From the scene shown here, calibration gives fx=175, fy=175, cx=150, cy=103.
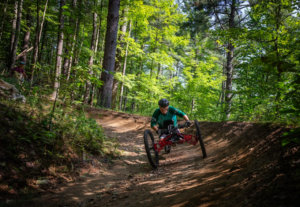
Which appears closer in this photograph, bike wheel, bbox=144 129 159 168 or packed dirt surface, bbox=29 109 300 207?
packed dirt surface, bbox=29 109 300 207

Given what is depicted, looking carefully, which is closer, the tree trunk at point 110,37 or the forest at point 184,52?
the forest at point 184,52

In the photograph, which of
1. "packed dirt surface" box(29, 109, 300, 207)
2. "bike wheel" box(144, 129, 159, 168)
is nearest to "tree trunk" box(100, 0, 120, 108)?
"packed dirt surface" box(29, 109, 300, 207)

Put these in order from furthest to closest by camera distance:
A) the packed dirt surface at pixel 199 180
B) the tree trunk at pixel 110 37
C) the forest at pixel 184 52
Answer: the tree trunk at pixel 110 37, the forest at pixel 184 52, the packed dirt surface at pixel 199 180

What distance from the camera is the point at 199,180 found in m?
3.38

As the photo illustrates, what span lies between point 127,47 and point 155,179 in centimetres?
1323

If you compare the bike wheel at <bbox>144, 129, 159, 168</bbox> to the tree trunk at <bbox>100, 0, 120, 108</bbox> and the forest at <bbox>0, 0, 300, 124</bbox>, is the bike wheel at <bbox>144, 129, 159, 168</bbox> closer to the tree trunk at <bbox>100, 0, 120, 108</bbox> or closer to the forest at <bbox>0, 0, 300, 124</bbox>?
the forest at <bbox>0, 0, 300, 124</bbox>

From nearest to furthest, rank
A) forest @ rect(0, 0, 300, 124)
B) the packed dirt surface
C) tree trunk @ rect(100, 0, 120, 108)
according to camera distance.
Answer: the packed dirt surface
forest @ rect(0, 0, 300, 124)
tree trunk @ rect(100, 0, 120, 108)

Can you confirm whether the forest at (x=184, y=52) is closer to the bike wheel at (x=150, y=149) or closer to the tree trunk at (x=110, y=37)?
the tree trunk at (x=110, y=37)

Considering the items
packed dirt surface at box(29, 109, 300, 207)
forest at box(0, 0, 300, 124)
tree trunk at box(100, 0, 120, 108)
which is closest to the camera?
packed dirt surface at box(29, 109, 300, 207)

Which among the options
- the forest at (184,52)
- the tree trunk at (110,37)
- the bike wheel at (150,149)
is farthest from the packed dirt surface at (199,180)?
the tree trunk at (110,37)

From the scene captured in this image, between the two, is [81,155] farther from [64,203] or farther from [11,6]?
[11,6]

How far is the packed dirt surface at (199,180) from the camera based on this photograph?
197cm

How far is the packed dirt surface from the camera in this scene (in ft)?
6.48

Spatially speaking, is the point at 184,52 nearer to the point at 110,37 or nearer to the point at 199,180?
the point at 110,37
